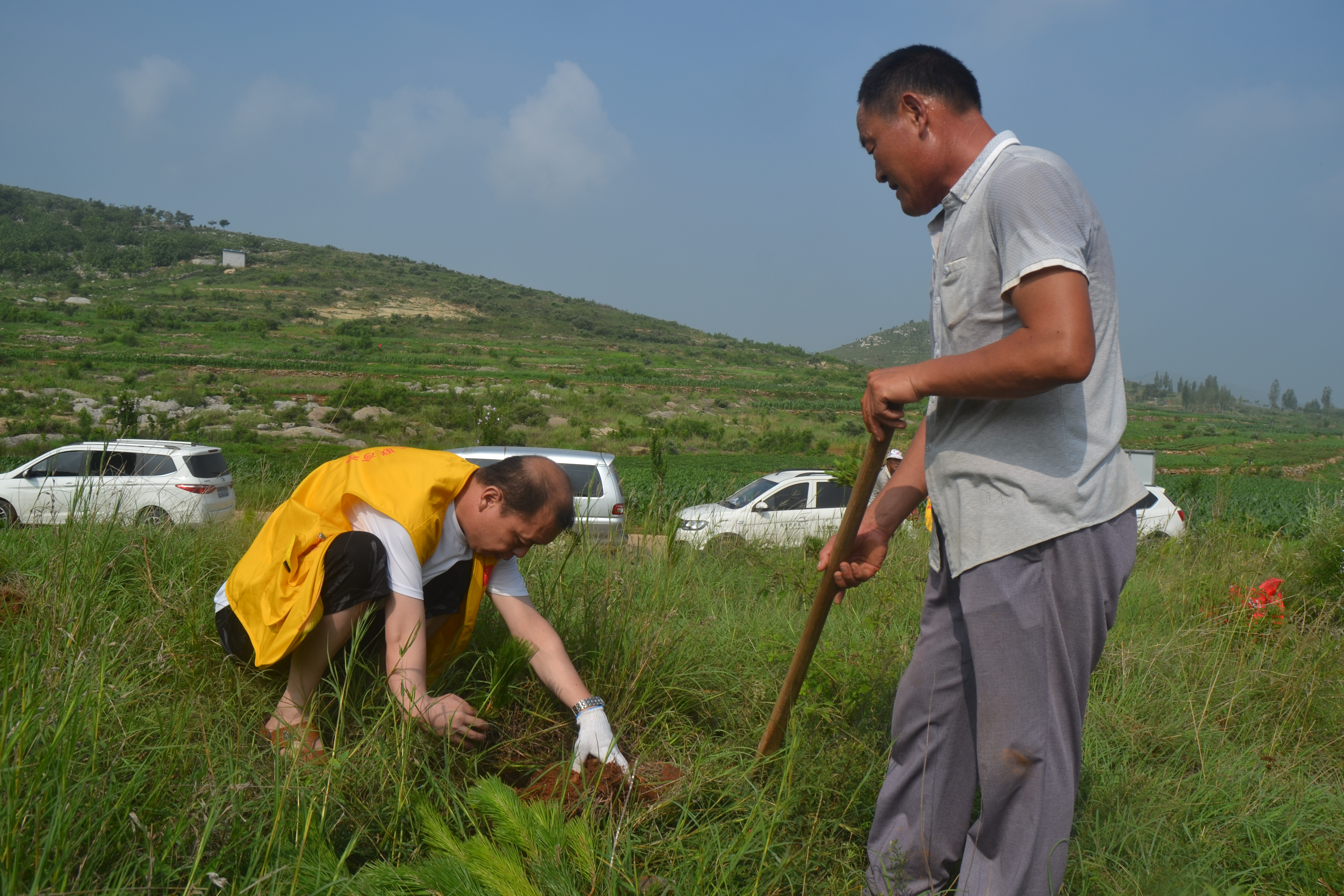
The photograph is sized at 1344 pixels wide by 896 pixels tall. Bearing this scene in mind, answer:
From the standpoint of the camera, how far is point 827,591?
1.89 m

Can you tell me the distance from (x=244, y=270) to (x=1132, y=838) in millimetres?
112992

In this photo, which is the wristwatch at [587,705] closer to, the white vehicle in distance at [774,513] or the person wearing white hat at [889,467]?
the white vehicle in distance at [774,513]

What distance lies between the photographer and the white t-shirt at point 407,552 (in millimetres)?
2180

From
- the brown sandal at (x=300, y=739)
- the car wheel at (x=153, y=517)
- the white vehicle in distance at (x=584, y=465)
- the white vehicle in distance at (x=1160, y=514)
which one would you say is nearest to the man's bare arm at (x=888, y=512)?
the brown sandal at (x=300, y=739)

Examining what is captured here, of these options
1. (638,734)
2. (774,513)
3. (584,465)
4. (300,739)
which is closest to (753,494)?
(584,465)

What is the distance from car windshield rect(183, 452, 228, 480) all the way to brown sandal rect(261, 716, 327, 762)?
10.6 meters

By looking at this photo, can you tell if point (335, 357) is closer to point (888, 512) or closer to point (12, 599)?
point (12, 599)

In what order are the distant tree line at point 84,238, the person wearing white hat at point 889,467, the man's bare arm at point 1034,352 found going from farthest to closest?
the distant tree line at point 84,238, the person wearing white hat at point 889,467, the man's bare arm at point 1034,352

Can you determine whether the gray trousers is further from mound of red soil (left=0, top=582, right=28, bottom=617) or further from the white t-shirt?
mound of red soil (left=0, top=582, right=28, bottom=617)

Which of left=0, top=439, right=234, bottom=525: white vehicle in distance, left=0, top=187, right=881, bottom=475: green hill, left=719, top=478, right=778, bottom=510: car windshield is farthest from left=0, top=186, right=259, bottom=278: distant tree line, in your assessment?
left=719, top=478, right=778, bottom=510: car windshield

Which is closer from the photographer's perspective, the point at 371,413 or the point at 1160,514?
the point at 1160,514

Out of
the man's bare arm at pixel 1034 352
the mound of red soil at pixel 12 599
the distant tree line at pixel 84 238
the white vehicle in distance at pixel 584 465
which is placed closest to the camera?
the man's bare arm at pixel 1034 352

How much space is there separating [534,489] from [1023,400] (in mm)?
1342

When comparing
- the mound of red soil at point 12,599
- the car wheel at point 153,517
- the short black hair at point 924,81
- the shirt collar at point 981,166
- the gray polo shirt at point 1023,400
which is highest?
the short black hair at point 924,81
